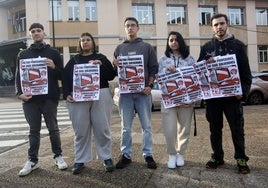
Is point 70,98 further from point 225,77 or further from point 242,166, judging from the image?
point 242,166

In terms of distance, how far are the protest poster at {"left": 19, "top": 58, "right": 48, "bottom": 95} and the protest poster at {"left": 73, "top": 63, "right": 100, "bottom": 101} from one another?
0.47 meters

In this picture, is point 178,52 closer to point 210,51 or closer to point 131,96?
point 210,51

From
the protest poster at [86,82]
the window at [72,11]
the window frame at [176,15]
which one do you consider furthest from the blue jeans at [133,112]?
the window frame at [176,15]

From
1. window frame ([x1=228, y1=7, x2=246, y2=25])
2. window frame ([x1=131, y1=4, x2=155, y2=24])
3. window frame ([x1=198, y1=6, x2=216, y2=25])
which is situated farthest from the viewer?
window frame ([x1=228, y1=7, x2=246, y2=25])

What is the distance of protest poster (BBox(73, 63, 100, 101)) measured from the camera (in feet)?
17.8

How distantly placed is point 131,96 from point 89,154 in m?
1.04

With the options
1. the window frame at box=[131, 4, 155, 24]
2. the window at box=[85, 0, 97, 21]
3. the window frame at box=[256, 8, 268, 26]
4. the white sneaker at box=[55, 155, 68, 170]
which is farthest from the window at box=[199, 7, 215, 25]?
the white sneaker at box=[55, 155, 68, 170]

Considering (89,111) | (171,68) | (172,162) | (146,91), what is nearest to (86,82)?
(89,111)

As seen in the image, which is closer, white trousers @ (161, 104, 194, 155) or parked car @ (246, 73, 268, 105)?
white trousers @ (161, 104, 194, 155)

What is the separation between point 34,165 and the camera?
18.7 ft

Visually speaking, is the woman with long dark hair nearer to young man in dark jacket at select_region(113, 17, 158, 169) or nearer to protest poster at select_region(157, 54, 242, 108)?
young man in dark jacket at select_region(113, 17, 158, 169)

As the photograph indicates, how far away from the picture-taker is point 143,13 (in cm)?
3228

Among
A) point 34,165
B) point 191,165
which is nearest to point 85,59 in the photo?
point 34,165

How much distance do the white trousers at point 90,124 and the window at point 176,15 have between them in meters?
28.1
